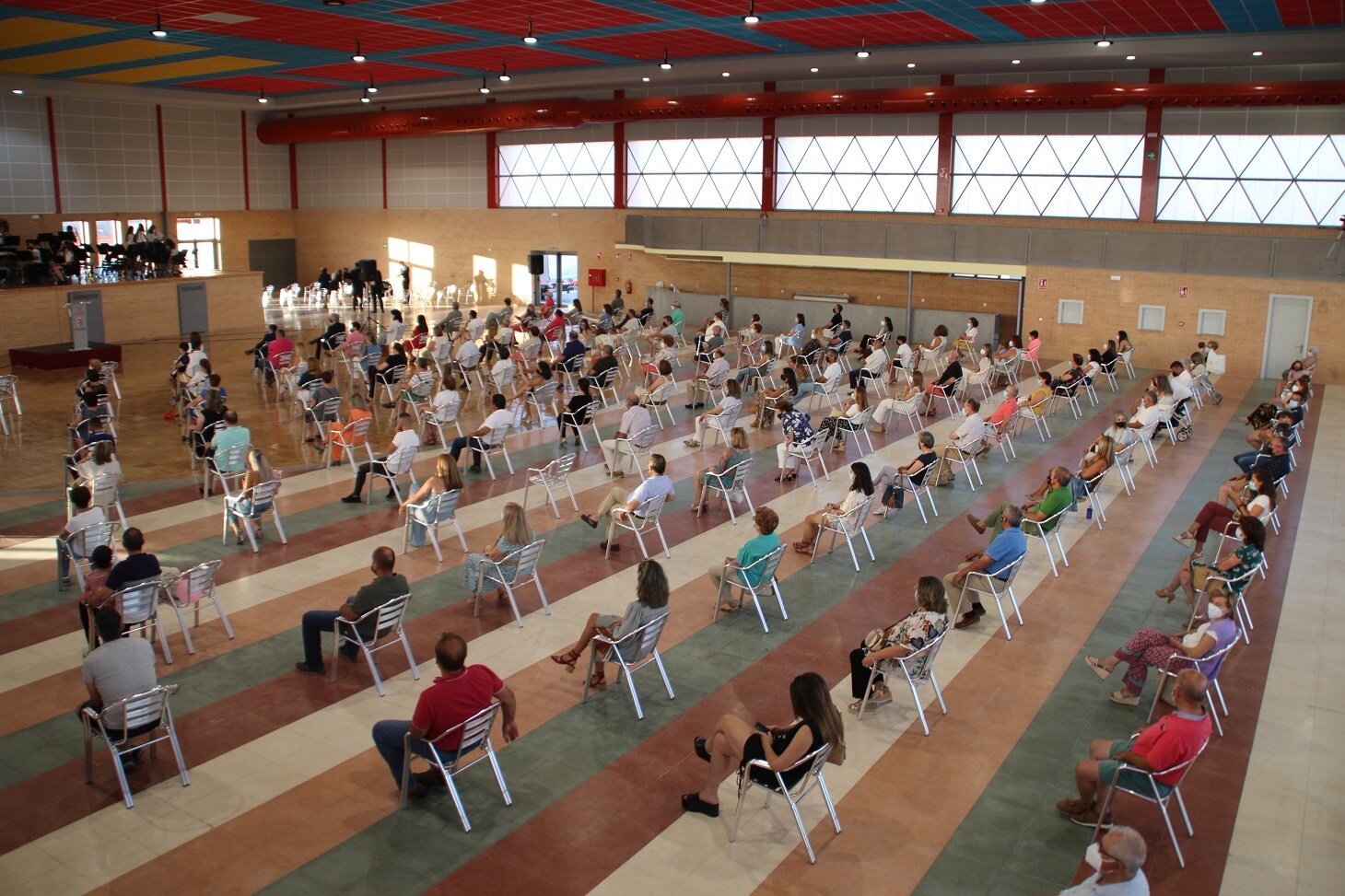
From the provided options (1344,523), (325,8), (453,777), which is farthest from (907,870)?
(325,8)

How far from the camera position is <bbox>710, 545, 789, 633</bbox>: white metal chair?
1023cm

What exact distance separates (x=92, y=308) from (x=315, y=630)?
22743 millimetres

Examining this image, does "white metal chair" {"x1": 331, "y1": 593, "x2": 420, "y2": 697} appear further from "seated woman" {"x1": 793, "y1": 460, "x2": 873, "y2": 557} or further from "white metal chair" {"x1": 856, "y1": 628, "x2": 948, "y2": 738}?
"seated woman" {"x1": 793, "y1": 460, "x2": 873, "y2": 557}

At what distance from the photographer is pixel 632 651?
861cm

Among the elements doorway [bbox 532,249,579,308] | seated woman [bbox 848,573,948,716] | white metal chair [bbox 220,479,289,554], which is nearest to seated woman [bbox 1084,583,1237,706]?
seated woman [bbox 848,573,948,716]

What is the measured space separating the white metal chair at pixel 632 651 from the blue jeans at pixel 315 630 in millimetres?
2309

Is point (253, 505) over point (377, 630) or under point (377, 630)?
over

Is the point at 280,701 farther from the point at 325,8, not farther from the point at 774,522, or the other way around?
the point at 325,8

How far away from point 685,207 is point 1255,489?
25.2 m

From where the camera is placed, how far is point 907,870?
6.77 metres

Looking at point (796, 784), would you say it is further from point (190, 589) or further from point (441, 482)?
point (441, 482)

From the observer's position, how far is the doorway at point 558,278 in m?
37.9

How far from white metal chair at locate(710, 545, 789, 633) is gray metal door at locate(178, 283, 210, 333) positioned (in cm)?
2513

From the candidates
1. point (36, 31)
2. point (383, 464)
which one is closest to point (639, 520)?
point (383, 464)
